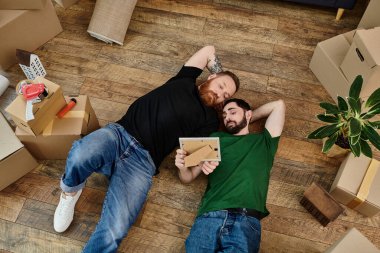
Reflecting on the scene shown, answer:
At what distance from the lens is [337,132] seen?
1802mm

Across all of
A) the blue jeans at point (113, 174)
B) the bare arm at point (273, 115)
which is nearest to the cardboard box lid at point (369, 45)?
the bare arm at point (273, 115)

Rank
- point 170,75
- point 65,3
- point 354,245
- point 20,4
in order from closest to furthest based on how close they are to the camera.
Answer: point 354,245
point 20,4
point 170,75
point 65,3

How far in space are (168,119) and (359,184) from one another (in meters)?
1.01

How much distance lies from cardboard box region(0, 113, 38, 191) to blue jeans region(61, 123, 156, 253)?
29 cm

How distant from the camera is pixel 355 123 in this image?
1660 mm

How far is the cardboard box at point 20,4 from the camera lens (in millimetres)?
2133

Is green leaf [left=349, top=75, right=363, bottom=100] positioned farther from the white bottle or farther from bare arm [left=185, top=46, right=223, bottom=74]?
the white bottle

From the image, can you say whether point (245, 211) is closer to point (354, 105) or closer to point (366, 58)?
point (354, 105)

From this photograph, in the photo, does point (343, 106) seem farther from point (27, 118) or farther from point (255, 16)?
point (27, 118)

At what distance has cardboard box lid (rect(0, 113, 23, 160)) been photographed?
68.6 inches

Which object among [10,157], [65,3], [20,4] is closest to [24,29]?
[20,4]

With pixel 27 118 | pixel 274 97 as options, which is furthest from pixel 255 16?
pixel 27 118

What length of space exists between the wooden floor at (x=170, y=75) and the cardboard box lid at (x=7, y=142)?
10.4 inches

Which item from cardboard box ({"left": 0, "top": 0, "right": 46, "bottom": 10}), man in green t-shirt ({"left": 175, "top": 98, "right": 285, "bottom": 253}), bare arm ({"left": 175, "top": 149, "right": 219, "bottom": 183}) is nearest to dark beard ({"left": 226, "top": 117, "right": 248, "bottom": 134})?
man in green t-shirt ({"left": 175, "top": 98, "right": 285, "bottom": 253})
